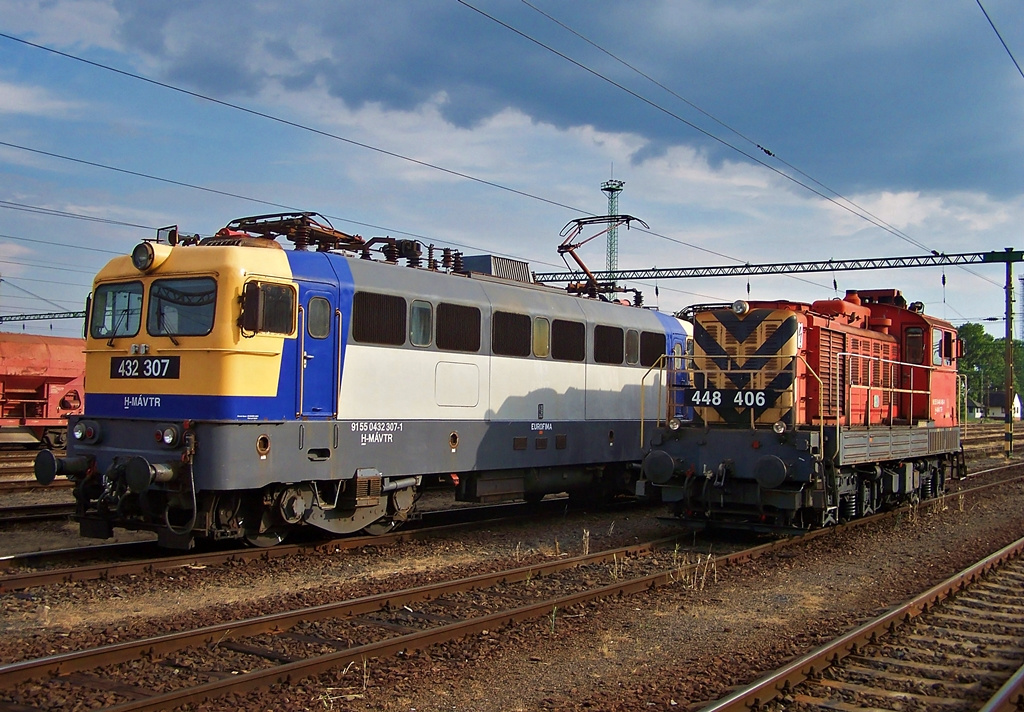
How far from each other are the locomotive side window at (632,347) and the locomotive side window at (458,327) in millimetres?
4157

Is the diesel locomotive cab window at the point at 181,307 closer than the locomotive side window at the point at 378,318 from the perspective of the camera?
Yes

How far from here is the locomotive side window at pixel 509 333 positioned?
1341 cm

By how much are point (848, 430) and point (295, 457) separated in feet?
24.2

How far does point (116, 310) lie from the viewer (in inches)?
434

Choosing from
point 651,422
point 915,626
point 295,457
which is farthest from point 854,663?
point 651,422

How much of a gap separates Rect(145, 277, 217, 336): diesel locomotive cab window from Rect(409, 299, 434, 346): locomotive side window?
112 inches

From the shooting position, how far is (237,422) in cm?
988

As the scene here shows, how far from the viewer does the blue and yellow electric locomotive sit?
32.8 feet

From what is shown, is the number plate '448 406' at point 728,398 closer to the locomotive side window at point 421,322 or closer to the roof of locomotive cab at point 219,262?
the locomotive side window at point 421,322

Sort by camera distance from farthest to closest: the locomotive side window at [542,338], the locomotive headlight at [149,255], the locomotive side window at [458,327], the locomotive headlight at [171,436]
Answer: the locomotive side window at [542,338]
the locomotive side window at [458,327]
the locomotive headlight at [149,255]
the locomotive headlight at [171,436]

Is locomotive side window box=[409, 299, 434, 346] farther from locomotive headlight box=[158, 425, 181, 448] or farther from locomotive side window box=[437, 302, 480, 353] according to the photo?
locomotive headlight box=[158, 425, 181, 448]

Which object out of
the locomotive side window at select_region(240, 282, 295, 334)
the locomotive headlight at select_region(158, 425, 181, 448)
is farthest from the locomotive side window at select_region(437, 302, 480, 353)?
the locomotive headlight at select_region(158, 425, 181, 448)

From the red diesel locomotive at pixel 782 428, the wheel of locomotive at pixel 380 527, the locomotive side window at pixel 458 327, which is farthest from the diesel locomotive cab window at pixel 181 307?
the red diesel locomotive at pixel 782 428

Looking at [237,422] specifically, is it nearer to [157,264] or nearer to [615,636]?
[157,264]
